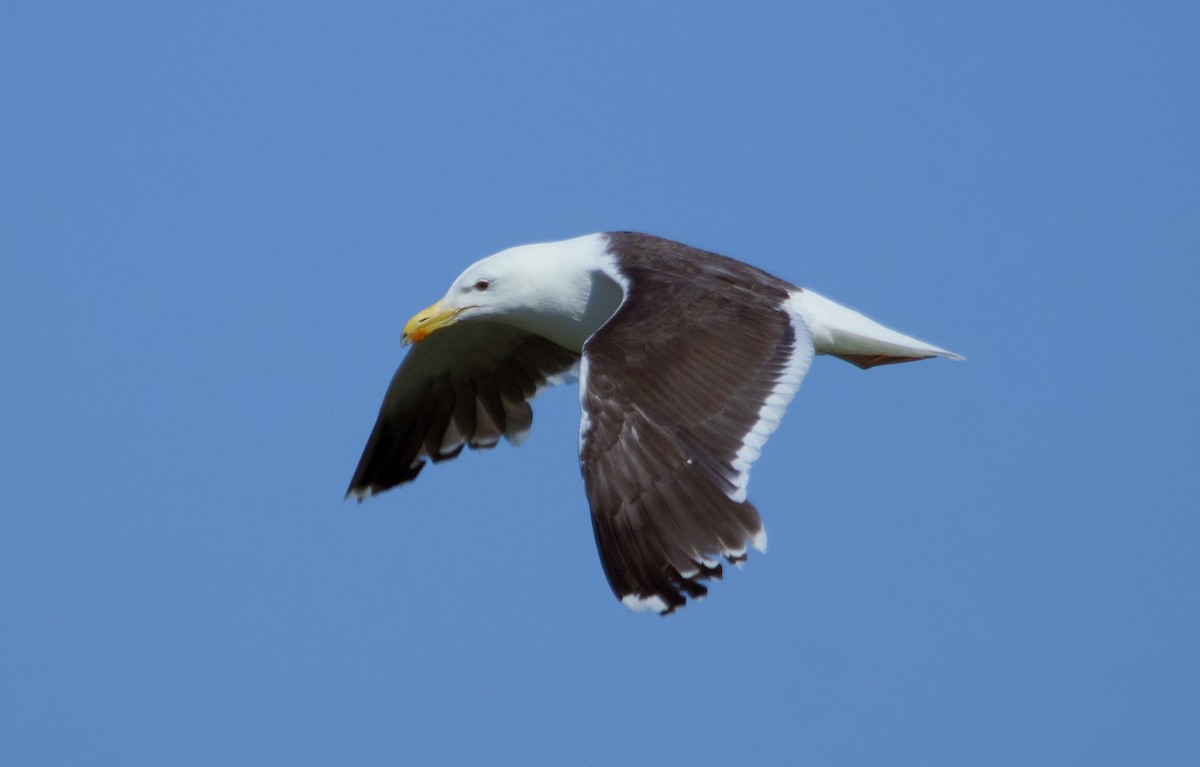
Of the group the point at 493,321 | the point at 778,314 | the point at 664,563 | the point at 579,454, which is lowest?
the point at 664,563

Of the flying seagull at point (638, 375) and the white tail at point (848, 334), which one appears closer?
the flying seagull at point (638, 375)

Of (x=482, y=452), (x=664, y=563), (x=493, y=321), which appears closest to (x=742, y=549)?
(x=664, y=563)

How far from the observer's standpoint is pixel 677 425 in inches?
330

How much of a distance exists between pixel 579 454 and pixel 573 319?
210 centimetres

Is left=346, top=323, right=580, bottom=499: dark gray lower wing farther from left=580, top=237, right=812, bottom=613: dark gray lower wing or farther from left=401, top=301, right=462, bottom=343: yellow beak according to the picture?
left=580, top=237, right=812, bottom=613: dark gray lower wing

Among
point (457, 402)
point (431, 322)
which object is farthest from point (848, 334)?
point (457, 402)

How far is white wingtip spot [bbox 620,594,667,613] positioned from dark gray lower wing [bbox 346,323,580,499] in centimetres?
385

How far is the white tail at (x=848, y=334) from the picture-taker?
31.9ft

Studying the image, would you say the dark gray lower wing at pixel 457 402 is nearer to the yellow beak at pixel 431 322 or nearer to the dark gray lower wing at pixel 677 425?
the yellow beak at pixel 431 322

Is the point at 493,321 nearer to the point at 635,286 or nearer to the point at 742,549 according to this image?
the point at 635,286

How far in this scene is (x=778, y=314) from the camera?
9375 mm

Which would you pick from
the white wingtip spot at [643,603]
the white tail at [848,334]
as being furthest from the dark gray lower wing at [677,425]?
the white tail at [848,334]

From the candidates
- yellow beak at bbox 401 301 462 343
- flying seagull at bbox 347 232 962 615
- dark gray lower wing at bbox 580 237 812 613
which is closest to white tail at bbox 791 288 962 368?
flying seagull at bbox 347 232 962 615

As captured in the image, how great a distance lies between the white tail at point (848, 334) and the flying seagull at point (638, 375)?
0.04 feet
